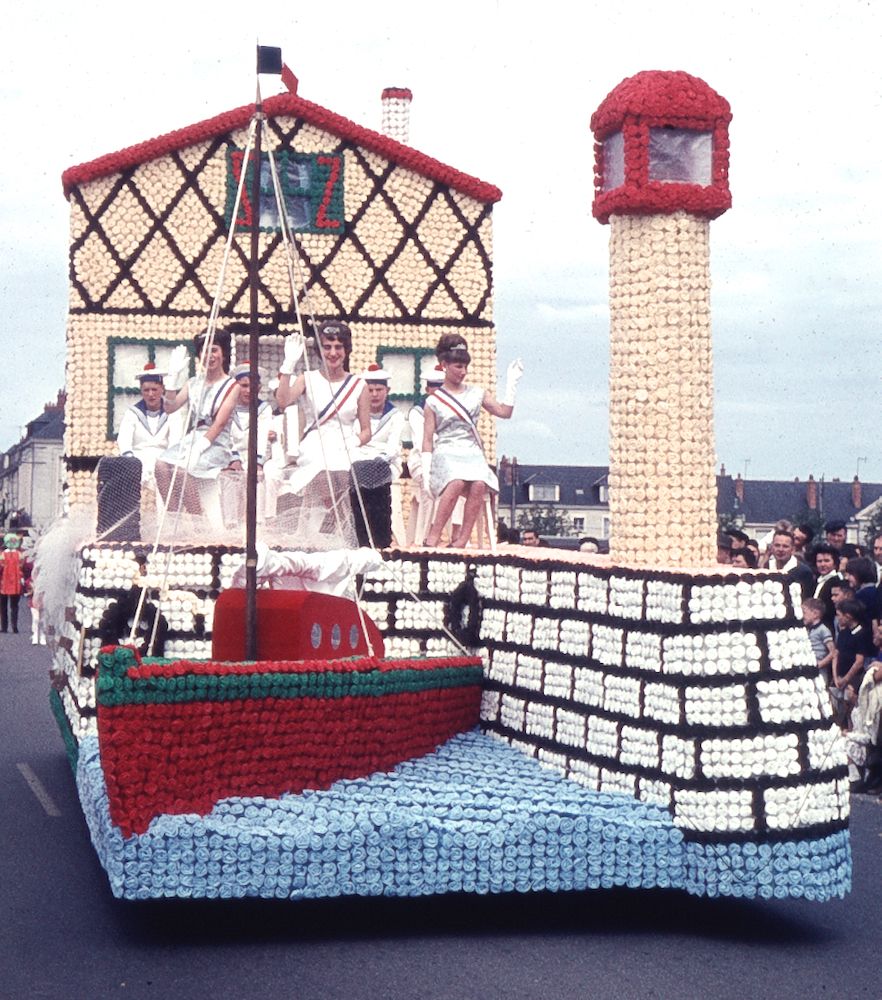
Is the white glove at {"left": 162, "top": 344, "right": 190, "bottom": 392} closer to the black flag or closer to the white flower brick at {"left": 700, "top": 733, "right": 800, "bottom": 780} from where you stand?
the black flag

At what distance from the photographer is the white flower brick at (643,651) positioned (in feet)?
25.1

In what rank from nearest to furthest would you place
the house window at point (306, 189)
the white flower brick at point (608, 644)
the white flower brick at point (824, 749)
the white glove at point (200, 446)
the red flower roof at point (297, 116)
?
the white flower brick at point (824, 749) → the white flower brick at point (608, 644) → the white glove at point (200, 446) → the red flower roof at point (297, 116) → the house window at point (306, 189)

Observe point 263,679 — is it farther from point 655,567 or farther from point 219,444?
point 219,444

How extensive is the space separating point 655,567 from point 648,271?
1505 mm

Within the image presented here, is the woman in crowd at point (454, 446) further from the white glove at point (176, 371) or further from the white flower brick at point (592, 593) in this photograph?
the white flower brick at point (592, 593)

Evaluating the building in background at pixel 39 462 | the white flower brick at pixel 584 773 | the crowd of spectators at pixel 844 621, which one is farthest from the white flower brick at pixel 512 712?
the building in background at pixel 39 462

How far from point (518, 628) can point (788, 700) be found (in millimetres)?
1972

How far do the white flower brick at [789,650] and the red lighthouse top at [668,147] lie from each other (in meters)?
2.22

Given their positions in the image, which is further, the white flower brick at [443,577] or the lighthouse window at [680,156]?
the white flower brick at [443,577]

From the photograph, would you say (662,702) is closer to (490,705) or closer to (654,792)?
(654,792)

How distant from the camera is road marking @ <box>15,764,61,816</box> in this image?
11.3 metres

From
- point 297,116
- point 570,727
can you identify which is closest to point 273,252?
point 297,116

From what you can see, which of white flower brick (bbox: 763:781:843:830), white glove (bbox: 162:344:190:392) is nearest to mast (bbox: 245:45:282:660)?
white flower brick (bbox: 763:781:843:830)

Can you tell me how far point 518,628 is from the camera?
914cm
